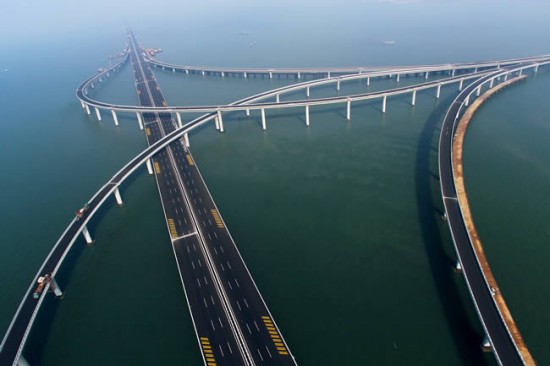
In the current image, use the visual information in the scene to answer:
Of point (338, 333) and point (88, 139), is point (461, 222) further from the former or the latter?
point (88, 139)

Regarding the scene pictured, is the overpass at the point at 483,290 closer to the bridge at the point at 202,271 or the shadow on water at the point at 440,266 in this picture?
the bridge at the point at 202,271

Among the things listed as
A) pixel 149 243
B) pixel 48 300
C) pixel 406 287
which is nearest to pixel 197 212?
pixel 149 243

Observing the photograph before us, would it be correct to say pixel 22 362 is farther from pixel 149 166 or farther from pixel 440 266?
pixel 440 266

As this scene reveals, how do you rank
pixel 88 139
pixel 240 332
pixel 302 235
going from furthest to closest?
pixel 88 139 < pixel 302 235 < pixel 240 332

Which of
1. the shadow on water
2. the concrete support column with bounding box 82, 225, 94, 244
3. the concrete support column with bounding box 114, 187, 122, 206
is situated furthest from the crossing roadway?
the shadow on water

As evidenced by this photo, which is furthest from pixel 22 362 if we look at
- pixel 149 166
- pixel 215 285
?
pixel 149 166
